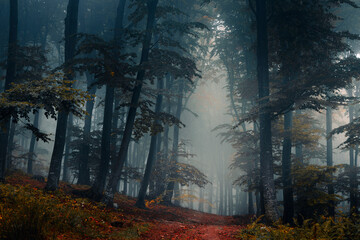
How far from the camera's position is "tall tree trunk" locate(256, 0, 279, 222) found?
30.5ft

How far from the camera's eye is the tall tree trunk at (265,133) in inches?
366

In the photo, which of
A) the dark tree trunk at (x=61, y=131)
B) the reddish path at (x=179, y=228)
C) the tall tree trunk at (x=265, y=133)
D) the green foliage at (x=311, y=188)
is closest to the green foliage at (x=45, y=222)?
the reddish path at (x=179, y=228)

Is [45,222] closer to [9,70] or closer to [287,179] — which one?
[287,179]

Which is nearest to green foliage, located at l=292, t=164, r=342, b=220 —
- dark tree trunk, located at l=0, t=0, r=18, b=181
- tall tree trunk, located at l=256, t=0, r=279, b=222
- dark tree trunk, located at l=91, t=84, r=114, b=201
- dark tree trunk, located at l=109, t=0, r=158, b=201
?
tall tree trunk, located at l=256, t=0, r=279, b=222

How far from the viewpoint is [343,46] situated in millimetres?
10633

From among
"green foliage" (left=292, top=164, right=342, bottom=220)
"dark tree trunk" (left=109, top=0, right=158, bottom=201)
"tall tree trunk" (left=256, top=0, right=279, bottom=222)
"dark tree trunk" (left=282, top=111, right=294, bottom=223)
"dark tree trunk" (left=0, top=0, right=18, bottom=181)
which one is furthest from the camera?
"dark tree trunk" (left=0, top=0, right=18, bottom=181)

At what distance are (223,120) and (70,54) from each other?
96.5 feet

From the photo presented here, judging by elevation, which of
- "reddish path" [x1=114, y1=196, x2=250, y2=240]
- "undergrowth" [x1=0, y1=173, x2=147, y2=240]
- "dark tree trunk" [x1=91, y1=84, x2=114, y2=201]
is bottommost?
"reddish path" [x1=114, y1=196, x2=250, y2=240]

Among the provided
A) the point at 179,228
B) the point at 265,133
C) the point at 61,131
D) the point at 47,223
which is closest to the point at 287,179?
the point at 265,133

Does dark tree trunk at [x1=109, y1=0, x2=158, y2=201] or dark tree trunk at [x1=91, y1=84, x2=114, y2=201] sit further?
dark tree trunk at [x1=91, y1=84, x2=114, y2=201]

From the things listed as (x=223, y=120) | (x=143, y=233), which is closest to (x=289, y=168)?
(x=143, y=233)

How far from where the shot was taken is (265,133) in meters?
10.0

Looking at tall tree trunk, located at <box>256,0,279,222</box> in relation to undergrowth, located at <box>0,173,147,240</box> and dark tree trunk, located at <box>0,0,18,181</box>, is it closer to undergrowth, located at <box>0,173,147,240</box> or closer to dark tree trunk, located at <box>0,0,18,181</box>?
undergrowth, located at <box>0,173,147,240</box>

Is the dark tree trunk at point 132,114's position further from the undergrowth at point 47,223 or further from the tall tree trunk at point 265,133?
the tall tree trunk at point 265,133
